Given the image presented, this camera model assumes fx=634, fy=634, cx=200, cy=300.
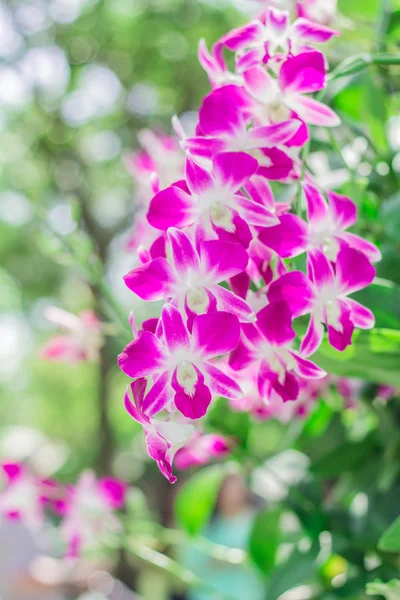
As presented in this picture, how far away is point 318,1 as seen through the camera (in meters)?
0.34

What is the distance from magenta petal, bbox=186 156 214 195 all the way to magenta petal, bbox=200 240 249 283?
0.02m

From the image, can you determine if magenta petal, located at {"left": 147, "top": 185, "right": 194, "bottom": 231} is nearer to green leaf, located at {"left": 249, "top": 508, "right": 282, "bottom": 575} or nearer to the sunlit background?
green leaf, located at {"left": 249, "top": 508, "right": 282, "bottom": 575}

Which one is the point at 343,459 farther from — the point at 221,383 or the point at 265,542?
the point at 221,383

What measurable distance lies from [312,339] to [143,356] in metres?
0.06

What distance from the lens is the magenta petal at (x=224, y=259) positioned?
183 mm

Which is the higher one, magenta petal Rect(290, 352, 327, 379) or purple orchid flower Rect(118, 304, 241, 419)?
purple orchid flower Rect(118, 304, 241, 419)

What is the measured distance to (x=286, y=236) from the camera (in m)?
0.20

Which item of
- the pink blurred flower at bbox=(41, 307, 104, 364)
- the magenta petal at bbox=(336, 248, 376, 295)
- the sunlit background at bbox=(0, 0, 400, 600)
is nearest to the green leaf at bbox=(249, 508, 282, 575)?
the pink blurred flower at bbox=(41, 307, 104, 364)

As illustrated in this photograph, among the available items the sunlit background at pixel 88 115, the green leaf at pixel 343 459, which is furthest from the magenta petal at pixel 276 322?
→ the sunlit background at pixel 88 115

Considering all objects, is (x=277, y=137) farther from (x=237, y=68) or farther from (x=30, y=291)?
(x=30, y=291)

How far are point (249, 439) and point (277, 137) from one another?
0.87 ft

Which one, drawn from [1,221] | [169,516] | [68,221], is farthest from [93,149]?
[68,221]

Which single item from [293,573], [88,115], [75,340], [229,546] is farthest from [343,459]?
[88,115]

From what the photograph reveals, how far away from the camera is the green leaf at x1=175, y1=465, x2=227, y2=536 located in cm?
47
